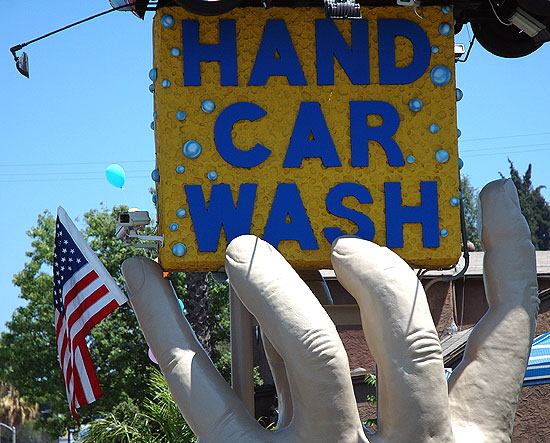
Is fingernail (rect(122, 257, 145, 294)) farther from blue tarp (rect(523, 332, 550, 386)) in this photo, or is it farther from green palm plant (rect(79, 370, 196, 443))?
blue tarp (rect(523, 332, 550, 386))

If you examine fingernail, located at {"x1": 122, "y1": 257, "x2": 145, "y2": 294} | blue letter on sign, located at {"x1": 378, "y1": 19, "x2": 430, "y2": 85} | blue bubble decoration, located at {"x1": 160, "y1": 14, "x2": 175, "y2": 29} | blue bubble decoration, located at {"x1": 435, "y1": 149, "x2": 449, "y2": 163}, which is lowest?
fingernail, located at {"x1": 122, "y1": 257, "x2": 145, "y2": 294}

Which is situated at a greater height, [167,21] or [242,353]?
[167,21]

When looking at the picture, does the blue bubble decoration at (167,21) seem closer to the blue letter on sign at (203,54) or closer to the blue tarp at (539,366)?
the blue letter on sign at (203,54)

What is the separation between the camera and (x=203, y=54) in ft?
26.9

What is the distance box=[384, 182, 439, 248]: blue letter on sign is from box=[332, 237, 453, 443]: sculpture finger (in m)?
0.93

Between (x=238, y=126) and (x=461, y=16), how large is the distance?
2.61 m

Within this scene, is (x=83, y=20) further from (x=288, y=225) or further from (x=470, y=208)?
(x=470, y=208)

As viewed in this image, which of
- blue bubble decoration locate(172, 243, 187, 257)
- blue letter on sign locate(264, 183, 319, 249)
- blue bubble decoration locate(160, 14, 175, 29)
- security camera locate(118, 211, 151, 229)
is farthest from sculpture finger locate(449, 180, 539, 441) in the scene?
blue bubble decoration locate(160, 14, 175, 29)

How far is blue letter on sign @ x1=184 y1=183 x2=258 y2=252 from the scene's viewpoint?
798cm

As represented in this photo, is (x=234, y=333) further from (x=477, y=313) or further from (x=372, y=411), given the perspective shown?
(x=477, y=313)

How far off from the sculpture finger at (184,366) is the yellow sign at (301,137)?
0.98ft

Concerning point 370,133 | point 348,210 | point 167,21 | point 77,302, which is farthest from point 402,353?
point 167,21

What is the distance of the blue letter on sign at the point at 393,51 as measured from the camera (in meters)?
8.30

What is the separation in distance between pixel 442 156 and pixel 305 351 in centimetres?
241
